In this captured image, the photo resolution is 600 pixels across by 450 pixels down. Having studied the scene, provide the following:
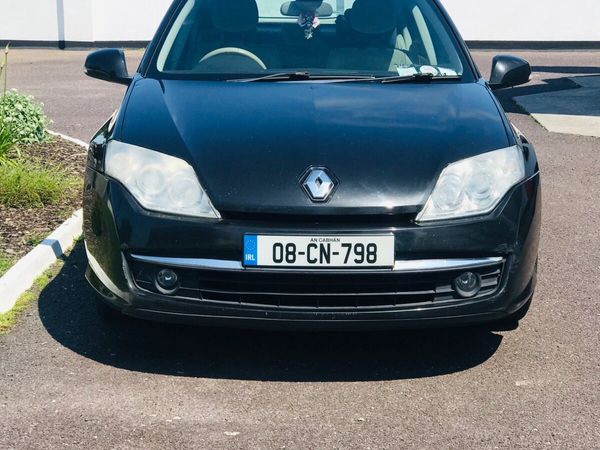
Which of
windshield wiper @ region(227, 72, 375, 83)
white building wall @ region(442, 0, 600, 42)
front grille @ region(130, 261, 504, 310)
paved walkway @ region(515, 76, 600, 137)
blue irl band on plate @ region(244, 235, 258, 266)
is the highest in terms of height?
windshield wiper @ region(227, 72, 375, 83)

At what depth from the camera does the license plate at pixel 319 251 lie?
4406mm

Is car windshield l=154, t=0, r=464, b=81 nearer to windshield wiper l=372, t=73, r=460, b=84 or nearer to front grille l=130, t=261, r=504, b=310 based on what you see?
windshield wiper l=372, t=73, r=460, b=84

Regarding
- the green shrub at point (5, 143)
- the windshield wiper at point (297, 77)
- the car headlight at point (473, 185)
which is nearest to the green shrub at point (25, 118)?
the green shrub at point (5, 143)

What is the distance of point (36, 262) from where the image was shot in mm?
6082

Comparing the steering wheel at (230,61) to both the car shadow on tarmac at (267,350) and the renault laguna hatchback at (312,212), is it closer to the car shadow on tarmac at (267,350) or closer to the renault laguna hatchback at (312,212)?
the renault laguna hatchback at (312,212)

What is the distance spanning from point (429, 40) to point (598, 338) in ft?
5.99

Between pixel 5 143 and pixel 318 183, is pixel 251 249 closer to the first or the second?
pixel 318 183

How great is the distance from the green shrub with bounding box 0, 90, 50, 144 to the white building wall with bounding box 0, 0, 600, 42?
12030mm

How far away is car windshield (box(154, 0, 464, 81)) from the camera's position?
5812 mm

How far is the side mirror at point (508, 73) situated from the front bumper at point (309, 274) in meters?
1.50

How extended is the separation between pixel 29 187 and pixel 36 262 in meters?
1.41

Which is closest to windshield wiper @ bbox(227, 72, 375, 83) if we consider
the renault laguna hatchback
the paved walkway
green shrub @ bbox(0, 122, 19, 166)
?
the renault laguna hatchback

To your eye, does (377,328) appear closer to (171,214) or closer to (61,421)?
(171,214)

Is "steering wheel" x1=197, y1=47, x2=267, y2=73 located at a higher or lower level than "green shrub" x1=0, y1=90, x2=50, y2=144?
higher
